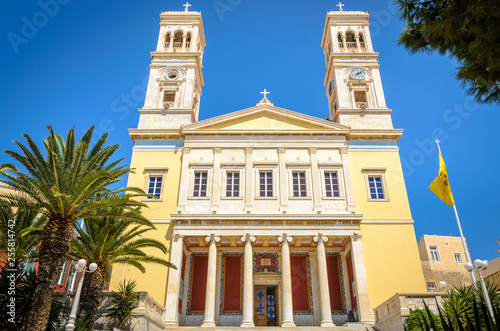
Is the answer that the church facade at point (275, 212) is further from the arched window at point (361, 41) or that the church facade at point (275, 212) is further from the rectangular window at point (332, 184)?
the arched window at point (361, 41)

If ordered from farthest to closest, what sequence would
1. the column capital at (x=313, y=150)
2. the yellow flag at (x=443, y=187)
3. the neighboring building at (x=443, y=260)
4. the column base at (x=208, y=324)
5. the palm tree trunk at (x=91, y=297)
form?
the neighboring building at (x=443, y=260) → the column capital at (x=313, y=150) → the column base at (x=208, y=324) → the yellow flag at (x=443, y=187) → the palm tree trunk at (x=91, y=297)

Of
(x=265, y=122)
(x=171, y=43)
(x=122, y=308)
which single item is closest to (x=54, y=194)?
(x=122, y=308)

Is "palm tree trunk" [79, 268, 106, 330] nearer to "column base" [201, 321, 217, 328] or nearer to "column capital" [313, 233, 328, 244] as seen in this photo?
"column base" [201, 321, 217, 328]

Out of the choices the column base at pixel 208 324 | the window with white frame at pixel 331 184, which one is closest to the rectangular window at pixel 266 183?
the window with white frame at pixel 331 184

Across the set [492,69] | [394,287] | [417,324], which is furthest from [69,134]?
[394,287]

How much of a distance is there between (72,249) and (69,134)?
489 centimetres

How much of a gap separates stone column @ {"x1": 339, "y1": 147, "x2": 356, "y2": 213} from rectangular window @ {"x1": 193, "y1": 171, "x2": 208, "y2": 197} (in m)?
8.49

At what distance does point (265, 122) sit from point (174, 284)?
38.3ft

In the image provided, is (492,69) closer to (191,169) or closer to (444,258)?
(191,169)

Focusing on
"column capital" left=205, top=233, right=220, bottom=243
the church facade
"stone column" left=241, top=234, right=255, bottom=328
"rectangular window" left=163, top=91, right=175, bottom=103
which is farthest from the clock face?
"column capital" left=205, top=233, right=220, bottom=243

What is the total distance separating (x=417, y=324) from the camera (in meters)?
14.3

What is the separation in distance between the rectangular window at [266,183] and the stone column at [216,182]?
93.5 inches

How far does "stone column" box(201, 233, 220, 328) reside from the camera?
791 inches

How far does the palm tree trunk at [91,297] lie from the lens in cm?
1548
